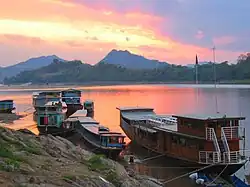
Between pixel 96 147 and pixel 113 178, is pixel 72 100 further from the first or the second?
pixel 113 178

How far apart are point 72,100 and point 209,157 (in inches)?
2585

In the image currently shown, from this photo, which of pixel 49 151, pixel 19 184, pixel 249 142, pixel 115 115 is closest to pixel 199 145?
pixel 49 151

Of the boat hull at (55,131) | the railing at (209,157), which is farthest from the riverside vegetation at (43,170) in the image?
the boat hull at (55,131)

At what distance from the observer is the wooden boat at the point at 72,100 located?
3490 inches

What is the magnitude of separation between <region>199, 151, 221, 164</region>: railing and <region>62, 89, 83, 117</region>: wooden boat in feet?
189

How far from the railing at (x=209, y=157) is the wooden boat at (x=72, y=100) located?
57.6 meters

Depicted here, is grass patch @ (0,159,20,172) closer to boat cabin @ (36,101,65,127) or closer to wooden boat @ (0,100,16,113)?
boat cabin @ (36,101,65,127)

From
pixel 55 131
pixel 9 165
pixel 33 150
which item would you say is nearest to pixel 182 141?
pixel 33 150

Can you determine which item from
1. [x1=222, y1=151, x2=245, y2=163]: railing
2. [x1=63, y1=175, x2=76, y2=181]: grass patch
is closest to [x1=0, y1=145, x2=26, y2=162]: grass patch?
[x1=63, y1=175, x2=76, y2=181]: grass patch

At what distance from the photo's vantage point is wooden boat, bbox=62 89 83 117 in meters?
88.6

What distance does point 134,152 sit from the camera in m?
44.2

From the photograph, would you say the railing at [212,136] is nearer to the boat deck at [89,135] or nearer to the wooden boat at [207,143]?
the wooden boat at [207,143]

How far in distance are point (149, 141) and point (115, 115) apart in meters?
47.4

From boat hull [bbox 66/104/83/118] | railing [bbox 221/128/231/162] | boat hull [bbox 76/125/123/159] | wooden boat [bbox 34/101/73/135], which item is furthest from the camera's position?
boat hull [bbox 66/104/83/118]
